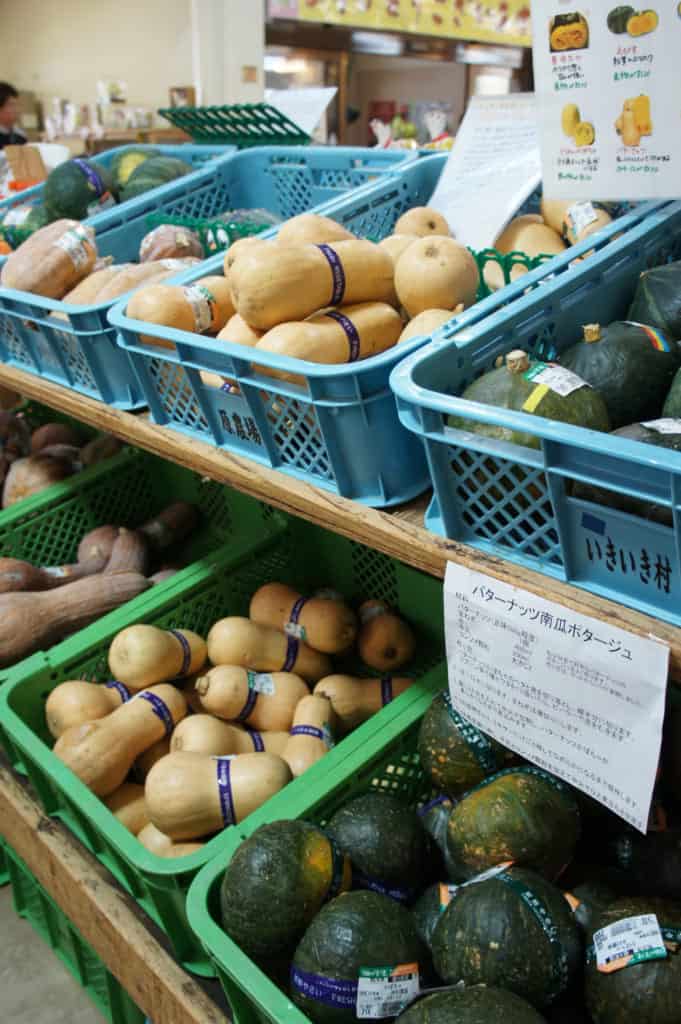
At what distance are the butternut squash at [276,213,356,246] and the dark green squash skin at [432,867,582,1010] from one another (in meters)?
0.93

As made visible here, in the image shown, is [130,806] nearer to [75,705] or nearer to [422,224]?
[75,705]

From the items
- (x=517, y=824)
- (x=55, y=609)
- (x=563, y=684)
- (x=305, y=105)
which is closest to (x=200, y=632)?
(x=55, y=609)

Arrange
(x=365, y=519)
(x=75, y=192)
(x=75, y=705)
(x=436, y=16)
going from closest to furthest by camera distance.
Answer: (x=365, y=519) < (x=75, y=705) < (x=75, y=192) < (x=436, y=16)

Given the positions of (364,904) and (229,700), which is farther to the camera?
(229,700)

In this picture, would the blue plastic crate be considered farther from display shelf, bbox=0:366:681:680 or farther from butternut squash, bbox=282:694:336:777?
butternut squash, bbox=282:694:336:777

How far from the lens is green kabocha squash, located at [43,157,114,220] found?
6.73 feet

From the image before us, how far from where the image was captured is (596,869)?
99 centimetres

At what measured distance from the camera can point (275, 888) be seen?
2.92ft

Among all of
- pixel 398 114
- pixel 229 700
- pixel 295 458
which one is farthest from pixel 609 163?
pixel 398 114

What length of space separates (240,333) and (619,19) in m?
0.59

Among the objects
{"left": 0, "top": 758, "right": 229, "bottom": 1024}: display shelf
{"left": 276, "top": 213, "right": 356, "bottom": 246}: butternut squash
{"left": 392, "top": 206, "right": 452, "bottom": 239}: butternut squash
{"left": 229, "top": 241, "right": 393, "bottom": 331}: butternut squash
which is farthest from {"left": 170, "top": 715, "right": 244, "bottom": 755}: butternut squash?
{"left": 392, "top": 206, "right": 452, "bottom": 239}: butternut squash

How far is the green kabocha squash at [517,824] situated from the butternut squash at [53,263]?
1.20 m

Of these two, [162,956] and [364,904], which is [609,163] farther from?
[162,956]

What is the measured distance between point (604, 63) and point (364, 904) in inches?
38.2
